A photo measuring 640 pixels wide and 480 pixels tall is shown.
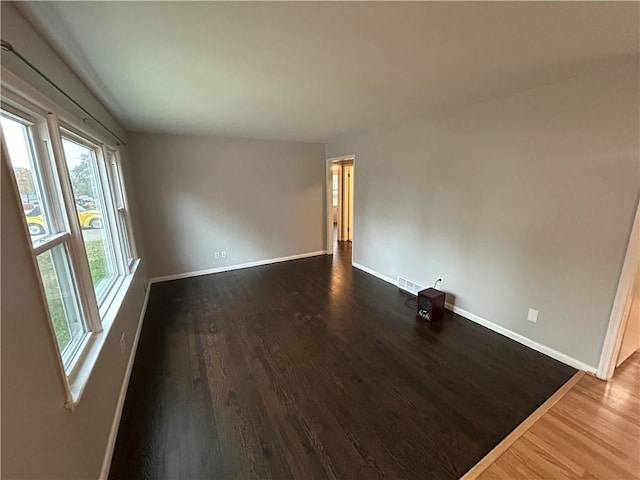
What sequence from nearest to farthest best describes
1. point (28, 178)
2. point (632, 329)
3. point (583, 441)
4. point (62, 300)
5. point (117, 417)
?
point (28, 178), point (62, 300), point (583, 441), point (117, 417), point (632, 329)

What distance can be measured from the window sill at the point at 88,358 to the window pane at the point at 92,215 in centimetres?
19

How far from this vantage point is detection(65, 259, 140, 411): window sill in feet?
4.14

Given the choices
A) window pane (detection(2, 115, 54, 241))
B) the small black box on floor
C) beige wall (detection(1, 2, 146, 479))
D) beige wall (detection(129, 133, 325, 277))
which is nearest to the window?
window pane (detection(2, 115, 54, 241))

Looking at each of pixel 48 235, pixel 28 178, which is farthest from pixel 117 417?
pixel 28 178

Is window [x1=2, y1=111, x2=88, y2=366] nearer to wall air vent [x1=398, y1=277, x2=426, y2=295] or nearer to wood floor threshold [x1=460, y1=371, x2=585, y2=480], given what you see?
wood floor threshold [x1=460, y1=371, x2=585, y2=480]

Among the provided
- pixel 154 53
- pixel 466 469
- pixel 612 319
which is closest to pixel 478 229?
pixel 612 319

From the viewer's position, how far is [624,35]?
1.52 meters

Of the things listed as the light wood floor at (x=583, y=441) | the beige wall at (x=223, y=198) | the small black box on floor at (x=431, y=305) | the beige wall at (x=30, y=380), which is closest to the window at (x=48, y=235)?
the beige wall at (x=30, y=380)

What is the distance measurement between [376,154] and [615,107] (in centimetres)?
256

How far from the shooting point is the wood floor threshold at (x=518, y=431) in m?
1.52

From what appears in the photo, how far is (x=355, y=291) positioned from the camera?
12.9ft

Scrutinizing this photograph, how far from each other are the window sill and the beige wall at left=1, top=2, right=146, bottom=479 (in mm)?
58

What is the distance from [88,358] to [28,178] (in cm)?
100

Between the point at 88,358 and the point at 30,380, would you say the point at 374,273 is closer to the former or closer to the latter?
the point at 88,358
